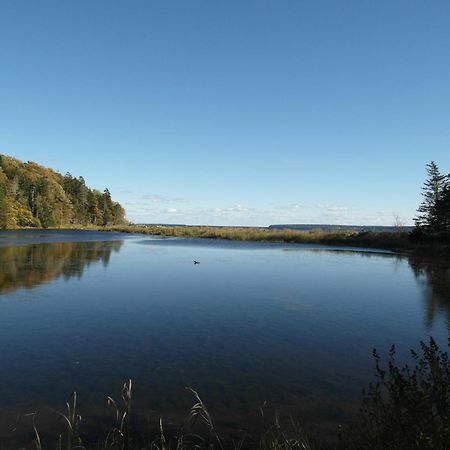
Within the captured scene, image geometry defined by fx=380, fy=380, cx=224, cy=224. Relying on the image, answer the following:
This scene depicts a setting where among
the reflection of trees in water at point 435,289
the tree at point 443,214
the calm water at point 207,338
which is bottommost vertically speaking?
the calm water at point 207,338

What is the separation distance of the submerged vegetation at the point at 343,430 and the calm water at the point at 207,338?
55 centimetres

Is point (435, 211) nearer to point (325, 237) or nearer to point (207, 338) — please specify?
point (325, 237)

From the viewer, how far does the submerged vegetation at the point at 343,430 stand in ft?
14.5

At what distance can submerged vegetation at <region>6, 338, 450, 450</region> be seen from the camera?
4.43 m

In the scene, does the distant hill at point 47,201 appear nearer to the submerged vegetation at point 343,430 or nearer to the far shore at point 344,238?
the far shore at point 344,238

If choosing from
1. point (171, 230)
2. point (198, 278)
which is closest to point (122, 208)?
point (171, 230)

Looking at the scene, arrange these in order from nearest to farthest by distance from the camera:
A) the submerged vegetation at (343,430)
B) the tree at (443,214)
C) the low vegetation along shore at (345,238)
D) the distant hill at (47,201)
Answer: the submerged vegetation at (343,430) < the tree at (443,214) < the low vegetation along shore at (345,238) < the distant hill at (47,201)

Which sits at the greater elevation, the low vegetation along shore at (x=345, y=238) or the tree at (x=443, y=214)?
the tree at (x=443, y=214)

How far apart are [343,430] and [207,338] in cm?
609

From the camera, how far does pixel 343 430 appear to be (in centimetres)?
588

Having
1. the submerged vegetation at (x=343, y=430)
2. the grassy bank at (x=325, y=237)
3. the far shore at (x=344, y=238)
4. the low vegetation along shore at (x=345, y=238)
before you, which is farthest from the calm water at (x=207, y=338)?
the grassy bank at (x=325, y=237)

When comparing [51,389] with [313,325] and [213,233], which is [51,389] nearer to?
[313,325]

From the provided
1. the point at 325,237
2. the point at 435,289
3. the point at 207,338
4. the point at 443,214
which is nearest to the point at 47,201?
the point at 325,237

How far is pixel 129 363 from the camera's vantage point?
9219 mm
